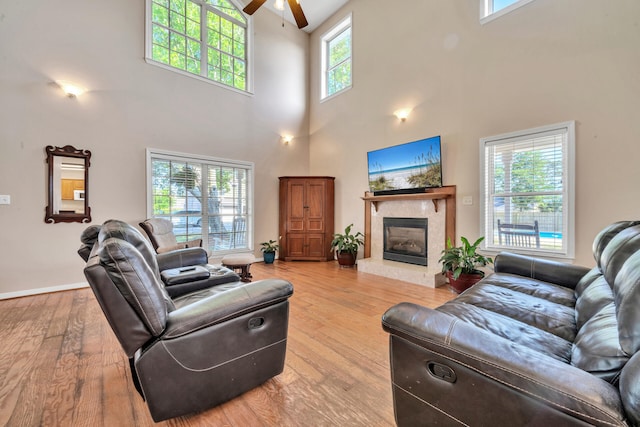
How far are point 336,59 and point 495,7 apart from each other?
3.22 meters

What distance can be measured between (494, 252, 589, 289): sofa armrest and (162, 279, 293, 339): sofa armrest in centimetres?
203

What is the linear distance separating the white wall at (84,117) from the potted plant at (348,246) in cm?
258

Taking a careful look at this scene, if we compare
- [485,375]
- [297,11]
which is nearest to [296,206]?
[297,11]

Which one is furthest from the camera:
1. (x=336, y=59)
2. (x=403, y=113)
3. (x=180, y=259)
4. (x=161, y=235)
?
(x=336, y=59)

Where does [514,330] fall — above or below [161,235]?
below

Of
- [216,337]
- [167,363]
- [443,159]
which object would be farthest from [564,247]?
[167,363]

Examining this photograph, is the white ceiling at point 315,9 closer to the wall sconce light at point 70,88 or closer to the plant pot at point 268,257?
the wall sconce light at point 70,88

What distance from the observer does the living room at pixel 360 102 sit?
2.88m

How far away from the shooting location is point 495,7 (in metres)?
3.65

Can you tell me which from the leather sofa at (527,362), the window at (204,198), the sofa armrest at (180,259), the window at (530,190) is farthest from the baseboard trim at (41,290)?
the window at (530,190)

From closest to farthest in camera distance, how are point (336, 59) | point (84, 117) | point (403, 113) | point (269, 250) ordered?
point (84, 117) < point (403, 113) < point (269, 250) < point (336, 59)

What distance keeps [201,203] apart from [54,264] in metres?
2.14

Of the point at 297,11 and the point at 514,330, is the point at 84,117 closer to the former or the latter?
the point at 297,11

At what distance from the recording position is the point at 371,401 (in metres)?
1.52
